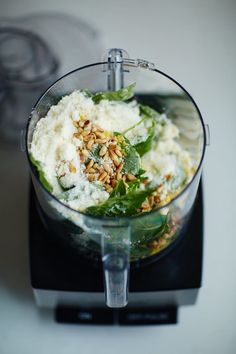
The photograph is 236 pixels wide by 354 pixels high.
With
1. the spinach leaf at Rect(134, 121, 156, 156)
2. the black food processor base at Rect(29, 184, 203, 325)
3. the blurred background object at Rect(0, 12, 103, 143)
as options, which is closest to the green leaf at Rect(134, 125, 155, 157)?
the spinach leaf at Rect(134, 121, 156, 156)

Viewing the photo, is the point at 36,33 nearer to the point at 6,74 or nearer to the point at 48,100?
the point at 6,74

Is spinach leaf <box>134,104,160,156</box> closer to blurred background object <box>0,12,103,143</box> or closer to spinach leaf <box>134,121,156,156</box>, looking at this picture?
spinach leaf <box>134,121,156,156</box>

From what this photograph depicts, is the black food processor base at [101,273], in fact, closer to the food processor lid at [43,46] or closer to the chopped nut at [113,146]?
the chopped nut at [113,146]

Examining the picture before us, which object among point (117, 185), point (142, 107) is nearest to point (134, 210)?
point (117, 185)

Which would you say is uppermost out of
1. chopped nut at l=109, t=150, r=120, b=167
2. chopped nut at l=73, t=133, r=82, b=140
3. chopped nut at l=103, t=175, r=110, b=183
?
chopped nut at l=73, t=133, r=82, b=140

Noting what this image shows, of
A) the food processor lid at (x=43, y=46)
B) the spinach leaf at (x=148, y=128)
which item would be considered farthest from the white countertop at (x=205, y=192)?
the spinach leaf at (x=148, y=128)
